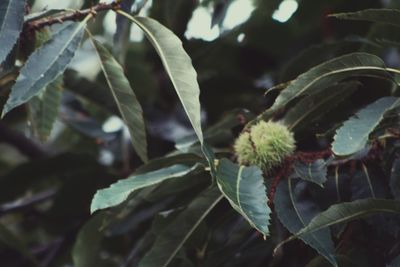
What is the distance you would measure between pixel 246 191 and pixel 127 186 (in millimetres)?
153

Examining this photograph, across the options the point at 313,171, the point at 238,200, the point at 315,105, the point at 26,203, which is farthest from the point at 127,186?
the point at 26,203

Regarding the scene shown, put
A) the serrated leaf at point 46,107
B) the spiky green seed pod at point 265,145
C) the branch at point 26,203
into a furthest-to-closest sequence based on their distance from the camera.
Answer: the branch at point 26,203
the serrated leaf at point 46,107
the spiky green seed pod at point 265,145

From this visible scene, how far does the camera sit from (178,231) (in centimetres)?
114

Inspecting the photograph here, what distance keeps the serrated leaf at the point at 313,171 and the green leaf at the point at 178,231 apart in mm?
127

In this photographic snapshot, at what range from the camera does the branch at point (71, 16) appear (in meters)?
1.13

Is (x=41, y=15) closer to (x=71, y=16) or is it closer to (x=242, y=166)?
(x=71, y=16)

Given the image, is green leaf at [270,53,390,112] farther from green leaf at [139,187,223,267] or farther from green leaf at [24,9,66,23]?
green leaf at [24,9,66,23]

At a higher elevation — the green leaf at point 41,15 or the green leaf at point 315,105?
the green leaf at point 41,15

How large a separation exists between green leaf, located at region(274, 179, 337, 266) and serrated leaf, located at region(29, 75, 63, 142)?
0.43m

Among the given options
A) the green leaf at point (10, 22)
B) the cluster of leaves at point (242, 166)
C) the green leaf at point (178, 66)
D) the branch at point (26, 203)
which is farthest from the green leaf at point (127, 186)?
the branch at point (26, 203)

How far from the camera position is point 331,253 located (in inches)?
38.3

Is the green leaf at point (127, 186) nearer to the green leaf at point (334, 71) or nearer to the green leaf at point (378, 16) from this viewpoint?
the green leaf at point (334, 71)

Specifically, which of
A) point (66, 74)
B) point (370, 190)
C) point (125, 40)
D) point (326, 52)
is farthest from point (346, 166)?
point (66, 74)

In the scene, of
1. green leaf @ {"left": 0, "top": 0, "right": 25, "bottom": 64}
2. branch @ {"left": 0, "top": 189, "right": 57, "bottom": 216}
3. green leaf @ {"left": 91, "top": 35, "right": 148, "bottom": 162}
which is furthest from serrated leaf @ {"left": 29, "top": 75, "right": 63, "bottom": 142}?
branch @ {"left": 0, "top": 189, "right": 57, "bottom": 216}
